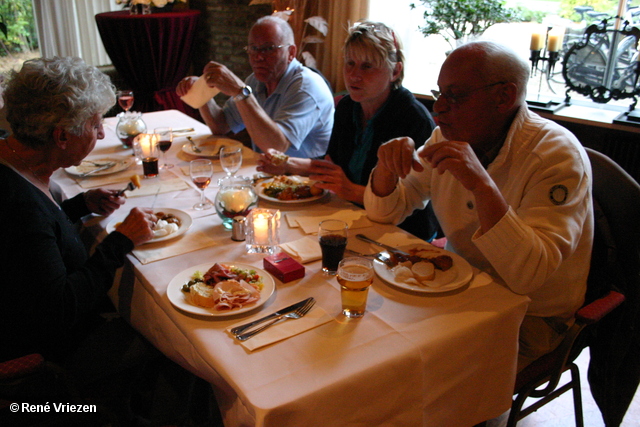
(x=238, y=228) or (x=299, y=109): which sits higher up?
(x=299, y=109)

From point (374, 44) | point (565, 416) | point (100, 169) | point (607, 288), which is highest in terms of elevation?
point (374, 44)

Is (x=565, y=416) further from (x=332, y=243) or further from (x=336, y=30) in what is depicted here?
(x=336, y=30)

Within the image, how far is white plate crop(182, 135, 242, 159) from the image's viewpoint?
2416mm

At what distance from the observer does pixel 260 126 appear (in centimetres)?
249

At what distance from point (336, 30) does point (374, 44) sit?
241 cm

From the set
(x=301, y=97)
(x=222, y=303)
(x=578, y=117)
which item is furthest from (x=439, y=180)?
(x=578, y=117)

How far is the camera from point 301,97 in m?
2.64

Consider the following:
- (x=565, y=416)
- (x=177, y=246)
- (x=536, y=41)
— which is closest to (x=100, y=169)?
(x=177, y=246)

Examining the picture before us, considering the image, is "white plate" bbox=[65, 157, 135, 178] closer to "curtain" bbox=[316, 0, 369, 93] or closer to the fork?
the fork

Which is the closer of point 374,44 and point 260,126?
point 374,44

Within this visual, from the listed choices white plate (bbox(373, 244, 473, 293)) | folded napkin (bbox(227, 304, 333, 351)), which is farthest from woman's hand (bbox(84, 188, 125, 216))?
white plate (bbox(373, 244, 473, 293))

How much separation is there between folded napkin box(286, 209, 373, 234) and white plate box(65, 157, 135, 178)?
2.99ft

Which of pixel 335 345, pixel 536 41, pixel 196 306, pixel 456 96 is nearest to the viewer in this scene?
pixel 335 345

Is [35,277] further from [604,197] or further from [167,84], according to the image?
[167,84]
